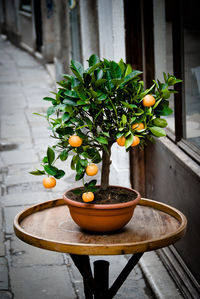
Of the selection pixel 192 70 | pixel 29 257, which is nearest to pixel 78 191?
pixel 192 70

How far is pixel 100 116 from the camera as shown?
8.64ft

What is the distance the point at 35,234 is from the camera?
273 centimetres

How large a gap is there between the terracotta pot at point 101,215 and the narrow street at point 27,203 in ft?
4.39

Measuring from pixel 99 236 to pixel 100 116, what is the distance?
0.61m

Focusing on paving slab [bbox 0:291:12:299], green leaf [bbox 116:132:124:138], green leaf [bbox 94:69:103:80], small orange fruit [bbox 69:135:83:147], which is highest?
green leaf [bbox 94:69:103:80]

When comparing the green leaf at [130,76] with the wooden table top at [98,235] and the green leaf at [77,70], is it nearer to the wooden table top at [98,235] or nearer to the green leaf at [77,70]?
the green leaf at [77,70]

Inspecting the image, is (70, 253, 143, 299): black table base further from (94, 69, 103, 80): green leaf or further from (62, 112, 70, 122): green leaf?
(94, 69, 103, 80): green leaf

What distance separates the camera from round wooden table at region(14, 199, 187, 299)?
248 cm

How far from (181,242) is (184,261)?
0.45 feet

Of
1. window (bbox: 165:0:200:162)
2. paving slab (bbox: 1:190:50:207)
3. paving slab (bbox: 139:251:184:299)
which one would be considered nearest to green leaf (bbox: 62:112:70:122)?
window (bbox: 165:0:200:162)

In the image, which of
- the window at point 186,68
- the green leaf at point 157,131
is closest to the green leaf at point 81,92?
the green leaf at point 157,131

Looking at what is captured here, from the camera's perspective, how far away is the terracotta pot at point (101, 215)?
2627 mm

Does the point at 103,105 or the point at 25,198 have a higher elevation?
the point at 103,105

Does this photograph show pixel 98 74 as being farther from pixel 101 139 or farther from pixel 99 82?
pixel 101 139
